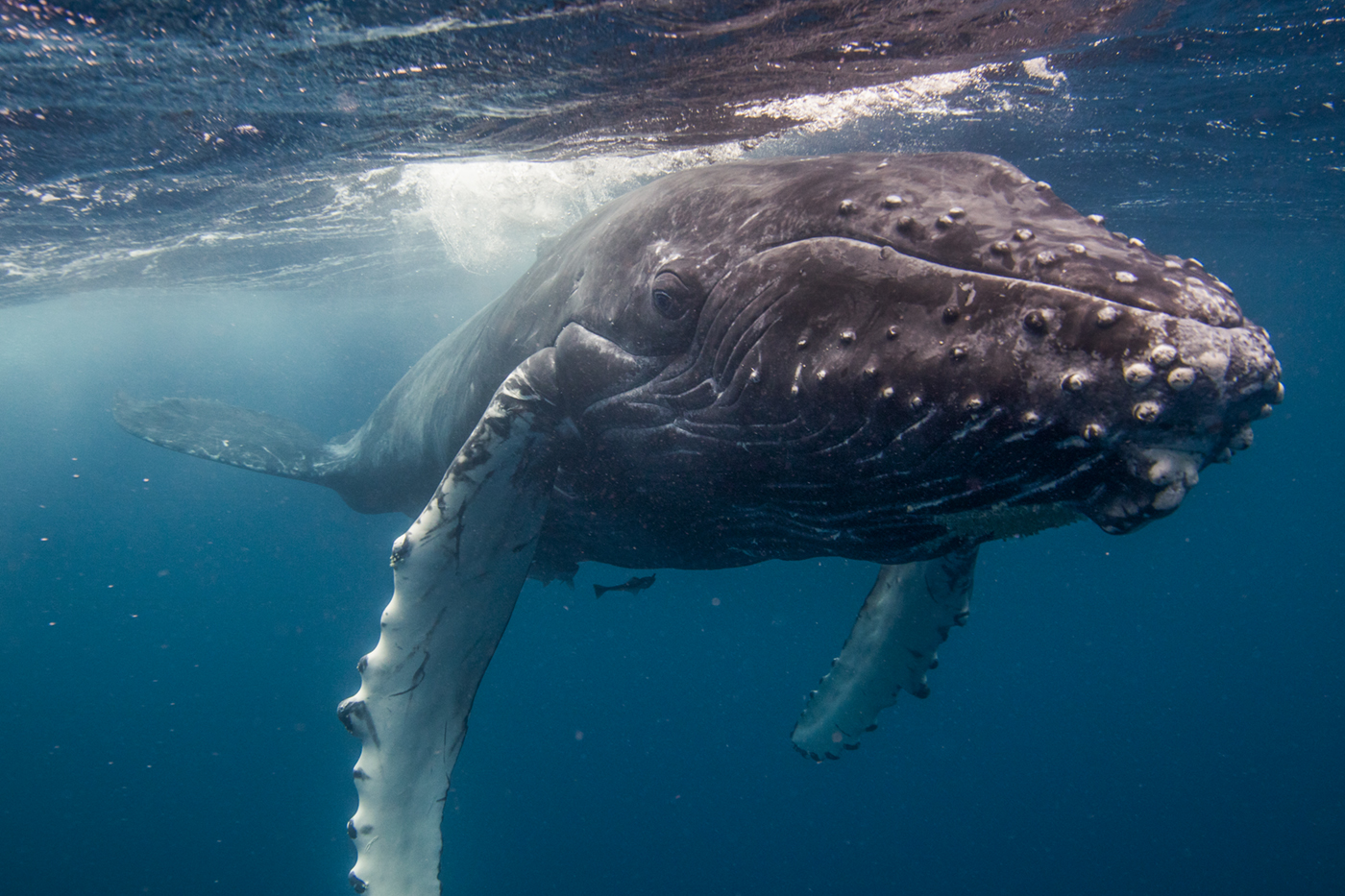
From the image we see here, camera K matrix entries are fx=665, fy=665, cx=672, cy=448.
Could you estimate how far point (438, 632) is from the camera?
4.66 m

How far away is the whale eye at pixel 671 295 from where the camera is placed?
13.1 feet

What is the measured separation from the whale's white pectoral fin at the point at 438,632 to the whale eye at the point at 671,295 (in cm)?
129

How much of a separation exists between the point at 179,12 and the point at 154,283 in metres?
33.5

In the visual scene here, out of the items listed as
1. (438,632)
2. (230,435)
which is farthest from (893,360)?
(230,435)

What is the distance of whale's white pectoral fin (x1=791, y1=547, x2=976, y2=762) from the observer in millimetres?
6469

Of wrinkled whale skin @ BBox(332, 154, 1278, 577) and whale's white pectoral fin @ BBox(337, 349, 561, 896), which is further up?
wrinkled whale skin @ BBox(332, 154, 1278, 577)

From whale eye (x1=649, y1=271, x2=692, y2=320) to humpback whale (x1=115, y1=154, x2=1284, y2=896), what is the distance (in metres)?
0.01

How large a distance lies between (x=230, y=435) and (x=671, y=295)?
14.2m

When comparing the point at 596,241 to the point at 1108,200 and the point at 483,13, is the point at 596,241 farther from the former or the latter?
the point at 1108,200

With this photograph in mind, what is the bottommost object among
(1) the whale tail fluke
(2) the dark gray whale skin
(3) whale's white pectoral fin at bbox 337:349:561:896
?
(1) the whale tail fluke

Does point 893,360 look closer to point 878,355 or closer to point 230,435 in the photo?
point 878,355

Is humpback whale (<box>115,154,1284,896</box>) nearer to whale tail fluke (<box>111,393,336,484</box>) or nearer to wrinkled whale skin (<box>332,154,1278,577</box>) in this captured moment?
wrinkled whale skin (<box>332,154,1278,577</box>)

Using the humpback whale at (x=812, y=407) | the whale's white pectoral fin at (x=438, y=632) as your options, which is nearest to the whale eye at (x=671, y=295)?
the humpback whale at (x=812, y=407)

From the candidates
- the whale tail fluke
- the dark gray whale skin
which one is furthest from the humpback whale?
the whale tail fluke
